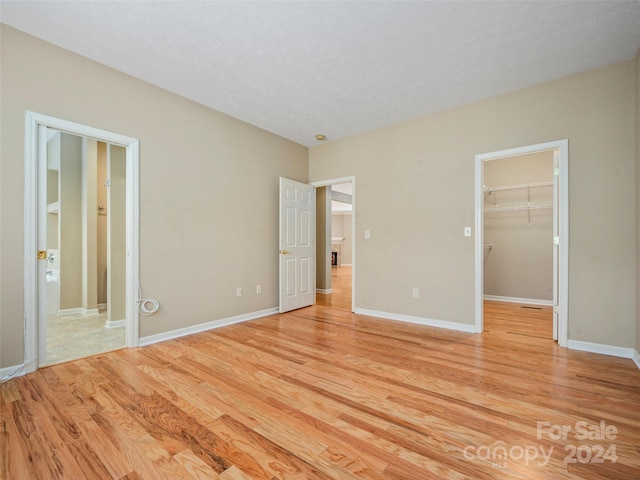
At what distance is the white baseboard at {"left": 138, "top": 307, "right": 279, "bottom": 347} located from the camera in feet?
10.2

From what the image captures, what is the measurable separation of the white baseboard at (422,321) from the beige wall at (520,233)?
230 cm

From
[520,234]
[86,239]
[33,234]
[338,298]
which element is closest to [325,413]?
[33,234]

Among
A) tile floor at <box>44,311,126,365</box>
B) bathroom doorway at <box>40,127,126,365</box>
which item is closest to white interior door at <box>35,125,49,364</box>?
tile floor at <box>44,311,126,365</box>

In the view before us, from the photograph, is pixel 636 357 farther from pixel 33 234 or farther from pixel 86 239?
pixel 86 239

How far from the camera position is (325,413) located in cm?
181

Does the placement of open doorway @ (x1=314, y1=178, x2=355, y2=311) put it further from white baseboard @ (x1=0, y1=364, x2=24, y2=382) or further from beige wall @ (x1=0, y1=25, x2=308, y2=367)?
white baseboard @ (x1=0, y1=364, x2=24, y2=382)

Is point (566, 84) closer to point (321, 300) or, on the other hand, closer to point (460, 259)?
point (460, 259)

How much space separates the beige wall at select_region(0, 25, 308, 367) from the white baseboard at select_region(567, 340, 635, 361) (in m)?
3.59

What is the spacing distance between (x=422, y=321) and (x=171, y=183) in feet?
11.5

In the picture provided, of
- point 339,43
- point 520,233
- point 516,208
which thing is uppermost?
point 339,43

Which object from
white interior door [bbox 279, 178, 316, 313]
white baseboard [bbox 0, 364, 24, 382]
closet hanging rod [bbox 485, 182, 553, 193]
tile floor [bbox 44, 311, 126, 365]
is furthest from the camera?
closet hanging rod [bbox 485, 182, 553, 193]

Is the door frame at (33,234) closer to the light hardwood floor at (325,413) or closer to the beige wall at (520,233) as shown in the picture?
the light hardwood floor at (325,413)

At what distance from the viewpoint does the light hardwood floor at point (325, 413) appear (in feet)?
4.57

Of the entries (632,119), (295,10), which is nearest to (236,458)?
(295,10)
